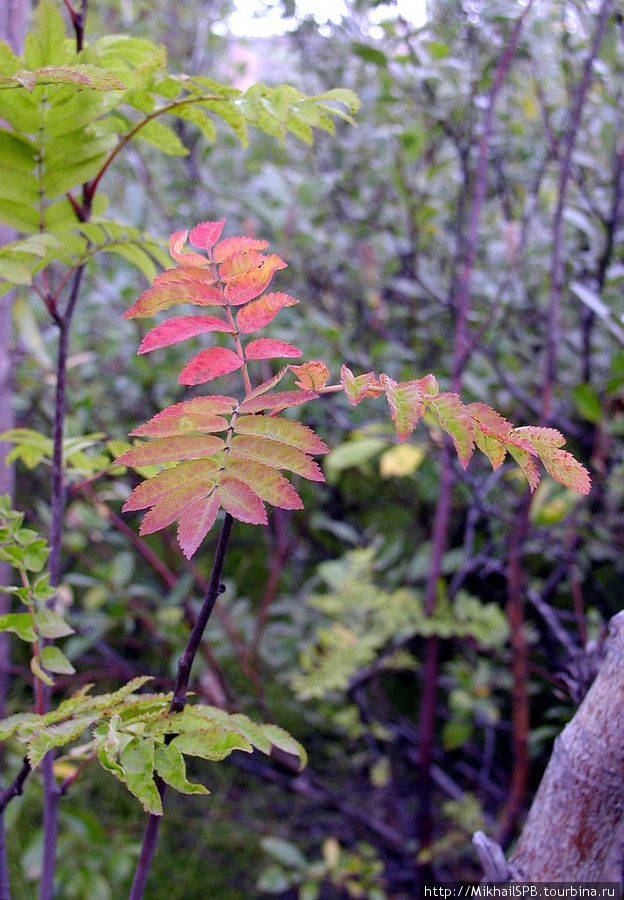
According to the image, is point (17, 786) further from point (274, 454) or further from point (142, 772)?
point (274, 454)

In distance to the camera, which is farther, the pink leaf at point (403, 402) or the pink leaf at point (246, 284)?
the pink leaf at point (246, 284)

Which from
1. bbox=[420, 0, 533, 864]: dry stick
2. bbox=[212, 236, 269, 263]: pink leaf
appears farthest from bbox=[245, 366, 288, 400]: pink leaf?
bbox=[420, 0, 533, 864]: dry stick

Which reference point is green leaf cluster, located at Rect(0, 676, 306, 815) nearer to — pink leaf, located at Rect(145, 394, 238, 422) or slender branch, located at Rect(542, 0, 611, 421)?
pink leaf, located at Rect(145, 394, 238, 422)

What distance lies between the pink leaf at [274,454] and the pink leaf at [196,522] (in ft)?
0.12

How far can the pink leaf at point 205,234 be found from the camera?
22.0 inches

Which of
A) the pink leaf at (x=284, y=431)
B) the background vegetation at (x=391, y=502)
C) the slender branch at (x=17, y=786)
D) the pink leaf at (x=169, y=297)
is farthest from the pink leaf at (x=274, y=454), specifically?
the background vegetation at (x=391, y=502)

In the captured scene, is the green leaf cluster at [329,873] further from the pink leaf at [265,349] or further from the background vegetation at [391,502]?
the pink leaf at [265,349]

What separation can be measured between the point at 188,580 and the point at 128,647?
2.43 ft

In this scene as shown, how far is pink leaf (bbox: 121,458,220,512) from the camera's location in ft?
1.50

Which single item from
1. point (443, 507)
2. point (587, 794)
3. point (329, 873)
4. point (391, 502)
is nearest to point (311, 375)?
point (587, 794)

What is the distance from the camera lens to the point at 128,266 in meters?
2.01

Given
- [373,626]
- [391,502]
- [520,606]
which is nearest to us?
[520,606]

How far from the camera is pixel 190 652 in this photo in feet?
1.61

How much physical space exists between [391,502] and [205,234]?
171 centimetres
